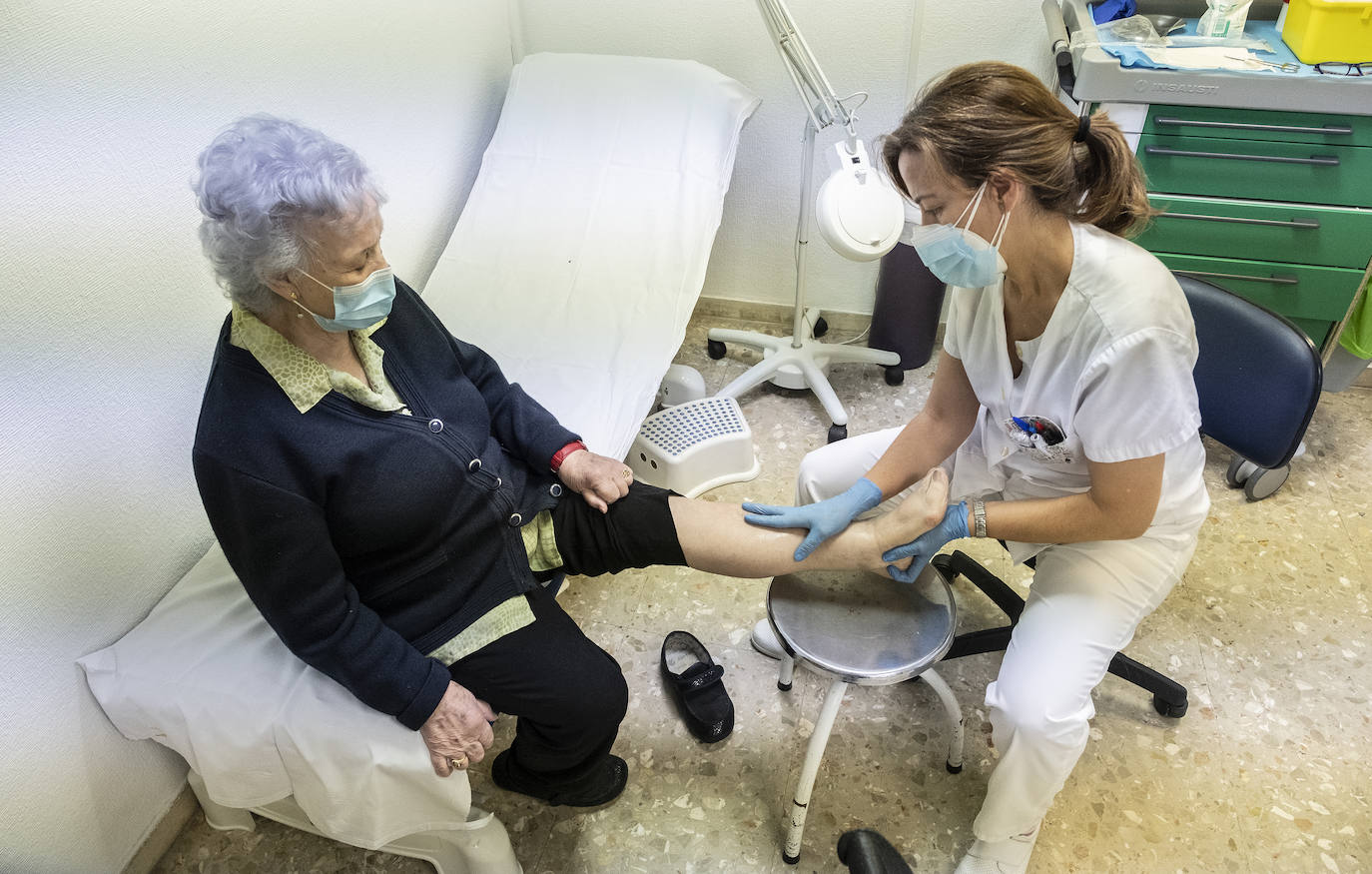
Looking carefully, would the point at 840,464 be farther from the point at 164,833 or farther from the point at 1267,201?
the point at 164,833

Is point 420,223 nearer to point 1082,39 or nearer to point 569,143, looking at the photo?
point 569,143

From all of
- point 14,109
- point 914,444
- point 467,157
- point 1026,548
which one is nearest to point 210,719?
point 14,109

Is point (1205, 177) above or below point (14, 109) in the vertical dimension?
below

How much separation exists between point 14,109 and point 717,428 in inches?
58.5

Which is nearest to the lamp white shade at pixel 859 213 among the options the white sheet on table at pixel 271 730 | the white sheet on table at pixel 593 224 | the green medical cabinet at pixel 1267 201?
the white sheet on table at pixel 593 224

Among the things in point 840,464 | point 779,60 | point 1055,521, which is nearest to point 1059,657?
point 1055,521

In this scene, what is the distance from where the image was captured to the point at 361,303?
4.08 feet

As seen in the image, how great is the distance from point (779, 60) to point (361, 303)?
1670 mm

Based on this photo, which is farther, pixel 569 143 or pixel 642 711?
pixel 569 143

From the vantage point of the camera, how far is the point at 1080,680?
134cm

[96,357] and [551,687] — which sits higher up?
[96,357]

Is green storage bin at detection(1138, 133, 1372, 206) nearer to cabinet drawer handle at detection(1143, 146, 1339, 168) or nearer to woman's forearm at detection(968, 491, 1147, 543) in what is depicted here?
cabinet drawer handle at detection(1143, 146, 1339, 168)

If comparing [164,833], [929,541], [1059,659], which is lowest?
[164,833]

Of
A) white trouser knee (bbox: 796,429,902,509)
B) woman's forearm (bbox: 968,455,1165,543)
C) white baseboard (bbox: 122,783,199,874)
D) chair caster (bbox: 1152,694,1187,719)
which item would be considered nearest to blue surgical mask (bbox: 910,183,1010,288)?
woman's forearm (bbox: 968,455,1165,543)
